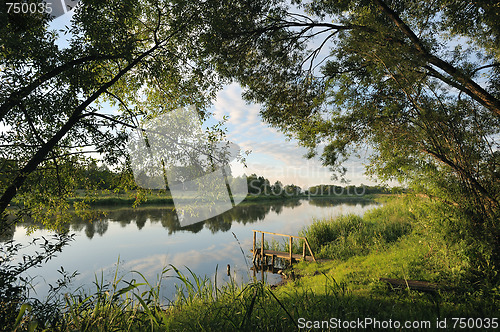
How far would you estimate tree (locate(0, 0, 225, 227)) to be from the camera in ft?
15.6

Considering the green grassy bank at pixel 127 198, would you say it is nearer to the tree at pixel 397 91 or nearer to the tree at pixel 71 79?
the tree at pixel 71 79

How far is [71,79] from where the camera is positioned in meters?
5.29

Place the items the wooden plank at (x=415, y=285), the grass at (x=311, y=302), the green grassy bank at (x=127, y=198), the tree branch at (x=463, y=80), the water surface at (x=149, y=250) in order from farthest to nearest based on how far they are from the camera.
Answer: the water surface at (x=149, y=250) < the green grassy bank at (x=127, y=198) < the tree branch at (x=463, y=80) < the wooden plank at (x=415, y=285) < the grass at (x=311, y=302)

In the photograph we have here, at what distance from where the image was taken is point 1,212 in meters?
4.48

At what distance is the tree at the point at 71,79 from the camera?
4758 millimetres

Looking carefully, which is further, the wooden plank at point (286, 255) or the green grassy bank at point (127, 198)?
the wooden plank at point (286, 255)

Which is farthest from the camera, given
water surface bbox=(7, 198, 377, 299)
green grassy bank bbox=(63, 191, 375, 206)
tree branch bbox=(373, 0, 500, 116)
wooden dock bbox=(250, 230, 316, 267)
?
water surface bbox=(7, 198, 377, 299)

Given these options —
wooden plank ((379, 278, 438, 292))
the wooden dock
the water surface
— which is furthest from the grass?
the water surface

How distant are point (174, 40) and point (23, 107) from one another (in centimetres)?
431

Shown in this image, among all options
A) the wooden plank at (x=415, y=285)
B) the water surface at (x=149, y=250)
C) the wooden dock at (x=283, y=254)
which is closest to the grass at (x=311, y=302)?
the wooden plank at (x=415, y=285)

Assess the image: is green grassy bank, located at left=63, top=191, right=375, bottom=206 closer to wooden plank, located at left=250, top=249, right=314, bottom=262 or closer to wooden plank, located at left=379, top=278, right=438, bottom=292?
wooden plank, located at left=379, top=278, right=438, bottom=292

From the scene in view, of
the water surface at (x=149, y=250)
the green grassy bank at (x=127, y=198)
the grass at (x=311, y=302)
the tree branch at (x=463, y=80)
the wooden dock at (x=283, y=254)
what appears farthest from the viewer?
the water surface at (x=149, y=250)

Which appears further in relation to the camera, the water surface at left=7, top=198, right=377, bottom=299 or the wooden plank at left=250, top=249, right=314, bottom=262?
the water surface at left=7, top=198, right=377, bottom=299

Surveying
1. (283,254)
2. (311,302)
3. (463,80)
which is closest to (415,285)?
(311,302)
